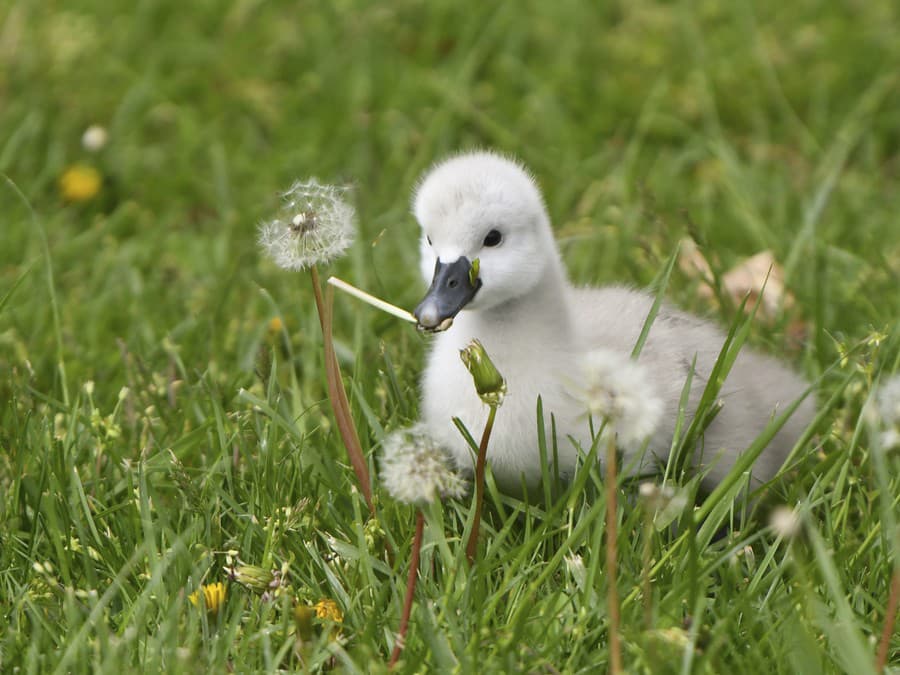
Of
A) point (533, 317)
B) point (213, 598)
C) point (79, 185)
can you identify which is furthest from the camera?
point (79, 185)

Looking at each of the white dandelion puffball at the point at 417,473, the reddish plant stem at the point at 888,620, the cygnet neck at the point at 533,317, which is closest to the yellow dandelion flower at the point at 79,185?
Result: the cygnet neck at the point at 533,317

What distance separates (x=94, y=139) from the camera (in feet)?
15.5

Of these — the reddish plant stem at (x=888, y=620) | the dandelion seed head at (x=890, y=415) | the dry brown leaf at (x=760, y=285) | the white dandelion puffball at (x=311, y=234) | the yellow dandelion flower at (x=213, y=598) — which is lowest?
the yellow dandelion flower at (x=213, y=598)

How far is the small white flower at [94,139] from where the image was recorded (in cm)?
471

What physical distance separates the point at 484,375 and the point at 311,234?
530 mm

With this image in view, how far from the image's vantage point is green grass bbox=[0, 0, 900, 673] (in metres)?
2.54

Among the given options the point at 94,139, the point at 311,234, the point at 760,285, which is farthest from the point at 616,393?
the point at 94,139

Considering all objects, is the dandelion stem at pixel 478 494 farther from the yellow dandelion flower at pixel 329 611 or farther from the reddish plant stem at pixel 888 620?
the reddish plant stem at pixel 888 620

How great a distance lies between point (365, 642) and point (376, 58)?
377 centimetres

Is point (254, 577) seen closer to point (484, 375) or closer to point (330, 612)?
point (330, 612)

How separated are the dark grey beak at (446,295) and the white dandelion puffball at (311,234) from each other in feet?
0.79

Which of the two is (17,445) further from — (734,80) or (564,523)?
(734,80)

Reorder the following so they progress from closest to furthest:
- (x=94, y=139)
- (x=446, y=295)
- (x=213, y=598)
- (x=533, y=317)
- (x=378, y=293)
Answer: (x=213, y=598) < (x=446, y=295) < (x=533, y=317) < (x=378, y=293) < (x=94, y=139)

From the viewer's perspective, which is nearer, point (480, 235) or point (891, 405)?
point (891, 405)
